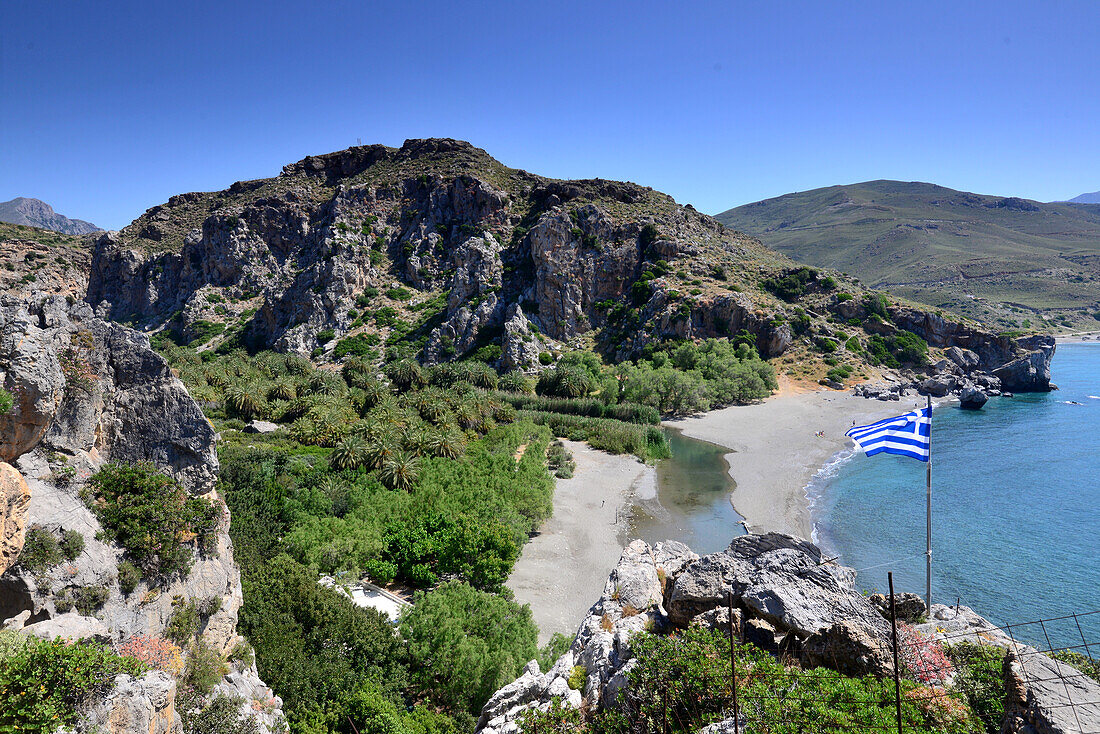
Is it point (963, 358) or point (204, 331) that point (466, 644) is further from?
point (204, 331)

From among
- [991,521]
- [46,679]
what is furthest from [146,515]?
[991,521]

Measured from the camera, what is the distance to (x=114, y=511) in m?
12.7

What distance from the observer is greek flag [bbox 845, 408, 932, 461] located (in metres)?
15.9

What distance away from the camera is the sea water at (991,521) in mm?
25141

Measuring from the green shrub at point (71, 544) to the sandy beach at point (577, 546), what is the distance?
15.9 m

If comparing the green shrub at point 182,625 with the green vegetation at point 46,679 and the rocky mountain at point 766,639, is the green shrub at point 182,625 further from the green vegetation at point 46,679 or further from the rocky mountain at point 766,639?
the rocky mountain at point 766,639

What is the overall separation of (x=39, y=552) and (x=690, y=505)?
36087mm

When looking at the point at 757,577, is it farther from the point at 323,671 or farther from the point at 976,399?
the point at 976,399

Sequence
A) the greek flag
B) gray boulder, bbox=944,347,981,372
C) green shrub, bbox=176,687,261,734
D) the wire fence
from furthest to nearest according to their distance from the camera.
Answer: gray boulder, bbox=944,347,981,372, the greek flag, green shrub, bbox=176,687,261,734, the wire fence

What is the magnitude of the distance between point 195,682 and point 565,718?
958 centimetres

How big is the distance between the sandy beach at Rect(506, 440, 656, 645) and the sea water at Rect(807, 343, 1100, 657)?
13.2 meters

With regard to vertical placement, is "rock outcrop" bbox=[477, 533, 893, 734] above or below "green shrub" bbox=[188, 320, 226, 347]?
below

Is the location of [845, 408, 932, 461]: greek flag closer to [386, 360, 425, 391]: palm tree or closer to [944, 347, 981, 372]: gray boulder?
[386, 360, 425, 391]: palm tree

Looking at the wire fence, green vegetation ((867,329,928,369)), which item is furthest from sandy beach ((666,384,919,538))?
the wire fence
